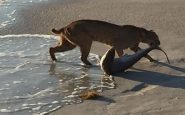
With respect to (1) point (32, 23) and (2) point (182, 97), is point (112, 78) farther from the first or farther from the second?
(1) point (32, 23)

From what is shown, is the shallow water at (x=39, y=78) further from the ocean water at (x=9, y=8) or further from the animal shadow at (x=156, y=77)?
the ocean water at (x=9, y=8)

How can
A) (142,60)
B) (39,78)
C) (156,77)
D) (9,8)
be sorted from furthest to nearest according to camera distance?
(9,8)
(142,60)
(39,78)
(156,77)

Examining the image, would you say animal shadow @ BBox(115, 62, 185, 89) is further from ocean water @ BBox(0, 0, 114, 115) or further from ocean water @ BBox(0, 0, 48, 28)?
ocean water @ BBox(0, 0, 48, 28)

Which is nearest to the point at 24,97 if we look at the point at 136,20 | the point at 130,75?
the point at 130,75

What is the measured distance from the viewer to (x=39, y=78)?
30.9 ft

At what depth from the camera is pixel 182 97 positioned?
783 centimetres

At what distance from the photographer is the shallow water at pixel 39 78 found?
8164mm

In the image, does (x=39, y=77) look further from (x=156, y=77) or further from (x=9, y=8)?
(x=9, y=8)

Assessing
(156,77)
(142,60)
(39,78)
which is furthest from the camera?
(142,60)

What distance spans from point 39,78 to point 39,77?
0.06 meters

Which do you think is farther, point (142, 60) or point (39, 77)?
point (142, 60)

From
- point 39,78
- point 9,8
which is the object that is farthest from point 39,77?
point 9,8

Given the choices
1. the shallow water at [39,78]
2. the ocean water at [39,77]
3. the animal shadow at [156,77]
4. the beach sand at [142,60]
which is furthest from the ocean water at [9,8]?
the animal shadow at [156,77]

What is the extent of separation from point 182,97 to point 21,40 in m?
5.29
